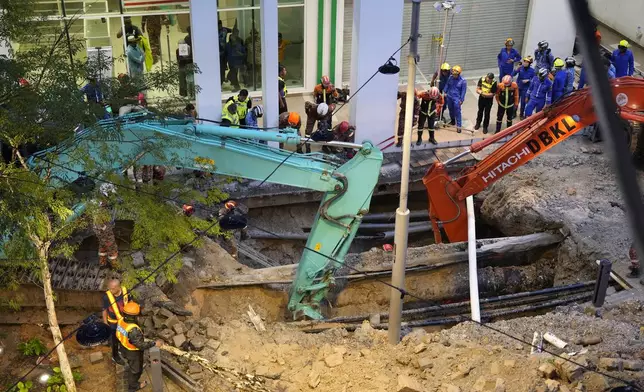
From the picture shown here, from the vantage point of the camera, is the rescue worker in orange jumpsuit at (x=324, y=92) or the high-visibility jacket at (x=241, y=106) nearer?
the high-visibility jacket at (x=241, y=106)

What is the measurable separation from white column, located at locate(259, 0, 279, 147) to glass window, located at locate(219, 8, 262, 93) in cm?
290

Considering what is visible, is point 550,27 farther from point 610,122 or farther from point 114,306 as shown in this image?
point 610,122

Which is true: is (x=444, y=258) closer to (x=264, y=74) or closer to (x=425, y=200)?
(x=425, y=200)

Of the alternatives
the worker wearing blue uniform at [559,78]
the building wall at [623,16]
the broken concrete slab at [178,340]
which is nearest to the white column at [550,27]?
the worker wearing blue uniform at [559,78]

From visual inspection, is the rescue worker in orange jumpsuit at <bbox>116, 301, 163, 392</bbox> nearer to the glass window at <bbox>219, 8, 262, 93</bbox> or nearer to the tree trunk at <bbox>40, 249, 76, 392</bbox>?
the tree trunk at <bbox>40, 249, 76, 392</bbox>

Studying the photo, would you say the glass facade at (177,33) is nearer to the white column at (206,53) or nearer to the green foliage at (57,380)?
the white column at (206,53)

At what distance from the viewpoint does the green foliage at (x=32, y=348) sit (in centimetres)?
1105

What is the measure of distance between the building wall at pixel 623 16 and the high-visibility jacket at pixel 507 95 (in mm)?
7926

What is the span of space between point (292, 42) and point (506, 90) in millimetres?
5670

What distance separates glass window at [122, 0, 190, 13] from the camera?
57.5ft

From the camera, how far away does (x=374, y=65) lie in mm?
16266

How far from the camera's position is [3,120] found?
870cm

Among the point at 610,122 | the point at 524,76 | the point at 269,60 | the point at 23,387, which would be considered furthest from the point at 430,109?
the point at 610,122

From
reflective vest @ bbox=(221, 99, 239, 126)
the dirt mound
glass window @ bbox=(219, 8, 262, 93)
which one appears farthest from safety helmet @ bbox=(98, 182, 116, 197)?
glass window @ bbox=(219, 8, 262, 93)
